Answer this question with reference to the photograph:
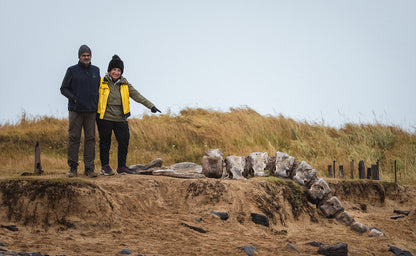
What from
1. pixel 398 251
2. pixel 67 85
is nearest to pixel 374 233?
pixel 398 251

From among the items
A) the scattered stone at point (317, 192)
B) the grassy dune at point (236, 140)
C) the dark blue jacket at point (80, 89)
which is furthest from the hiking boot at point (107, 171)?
the grassy dune at point (236, 140)

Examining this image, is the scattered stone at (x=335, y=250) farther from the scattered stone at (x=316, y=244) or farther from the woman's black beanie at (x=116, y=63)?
the woman's black beanie at (x=116, y=63)

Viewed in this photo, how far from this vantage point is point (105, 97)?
8289mm

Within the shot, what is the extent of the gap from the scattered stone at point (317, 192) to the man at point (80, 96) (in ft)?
14.4

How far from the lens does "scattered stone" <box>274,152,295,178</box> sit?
9.36 meters

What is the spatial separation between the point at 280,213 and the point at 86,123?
3.93 metres

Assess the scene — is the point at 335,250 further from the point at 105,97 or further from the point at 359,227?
the point at 105,97

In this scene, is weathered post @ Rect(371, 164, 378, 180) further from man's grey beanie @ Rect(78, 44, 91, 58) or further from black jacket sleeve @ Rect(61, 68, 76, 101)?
black jacket sleeve @ Rect(61, 68, 76, 101)

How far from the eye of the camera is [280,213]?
8.09 m

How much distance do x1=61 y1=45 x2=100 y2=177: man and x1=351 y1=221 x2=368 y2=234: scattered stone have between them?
5.03 metres

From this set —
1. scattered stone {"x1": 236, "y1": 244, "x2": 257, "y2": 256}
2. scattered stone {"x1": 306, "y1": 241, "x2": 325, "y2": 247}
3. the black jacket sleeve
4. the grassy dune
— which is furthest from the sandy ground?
the grassy dune

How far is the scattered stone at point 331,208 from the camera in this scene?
908cm

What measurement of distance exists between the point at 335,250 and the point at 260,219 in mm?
1429

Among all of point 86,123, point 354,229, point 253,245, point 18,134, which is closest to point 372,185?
point 354,229
